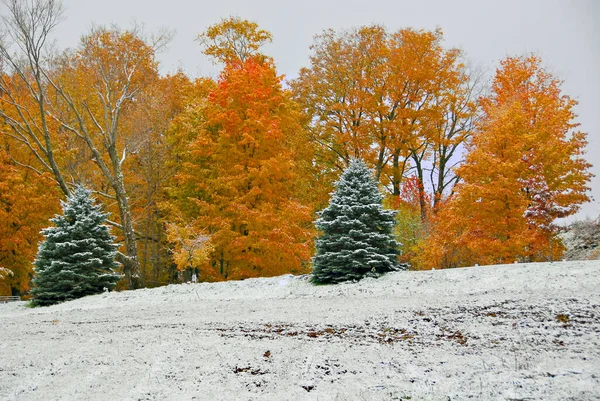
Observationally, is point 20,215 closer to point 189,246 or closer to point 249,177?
point 189,246

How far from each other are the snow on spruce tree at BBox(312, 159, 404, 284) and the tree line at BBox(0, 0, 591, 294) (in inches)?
80.0

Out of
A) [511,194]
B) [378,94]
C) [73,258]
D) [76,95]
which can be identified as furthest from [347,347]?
[76,95]

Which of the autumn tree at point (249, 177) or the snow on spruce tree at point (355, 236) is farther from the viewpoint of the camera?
the autumn tree at point (249, 177)

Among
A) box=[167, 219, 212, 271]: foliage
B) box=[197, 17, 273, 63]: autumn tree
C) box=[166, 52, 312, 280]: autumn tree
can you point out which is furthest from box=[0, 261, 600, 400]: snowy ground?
box=[197, 17, 273, 63]: autumn tree

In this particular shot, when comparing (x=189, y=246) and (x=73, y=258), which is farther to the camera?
(x=189, y=246)

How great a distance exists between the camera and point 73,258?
14898mm

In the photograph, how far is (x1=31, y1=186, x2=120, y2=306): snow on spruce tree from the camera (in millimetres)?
14680

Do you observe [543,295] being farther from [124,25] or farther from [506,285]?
[124,25]

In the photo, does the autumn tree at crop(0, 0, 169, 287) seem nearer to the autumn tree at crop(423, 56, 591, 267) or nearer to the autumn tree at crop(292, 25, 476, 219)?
the autumn tree at crop(292, 25, 476, 219)

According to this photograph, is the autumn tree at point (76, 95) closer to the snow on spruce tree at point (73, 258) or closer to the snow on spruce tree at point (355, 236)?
the snow on spruce tree at point (73, 258)

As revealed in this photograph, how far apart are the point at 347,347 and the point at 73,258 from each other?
12.0 m

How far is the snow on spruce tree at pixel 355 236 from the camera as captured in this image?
13.1 m

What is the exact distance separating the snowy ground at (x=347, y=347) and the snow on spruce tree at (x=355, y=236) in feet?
7.15

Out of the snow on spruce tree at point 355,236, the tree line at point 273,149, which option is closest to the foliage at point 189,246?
the tree line at point 273,149
